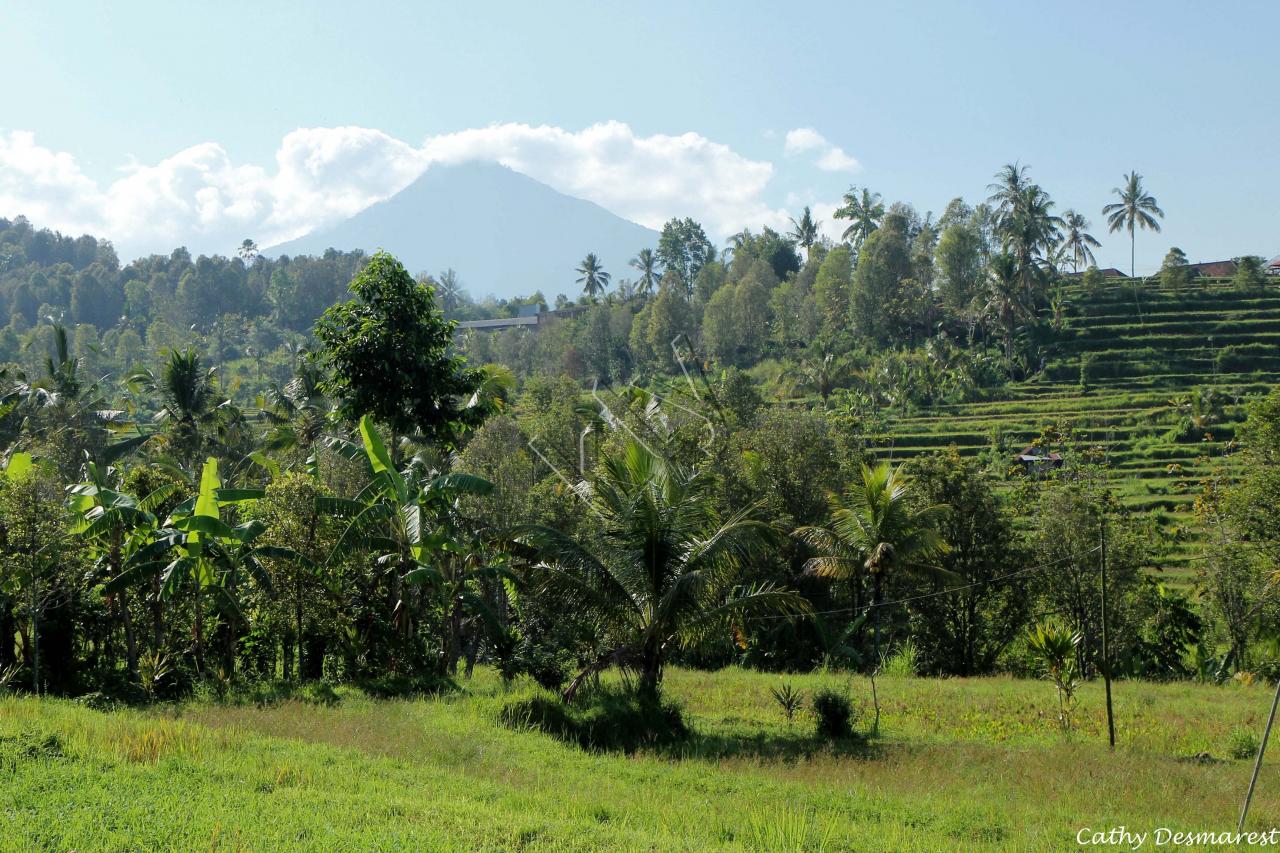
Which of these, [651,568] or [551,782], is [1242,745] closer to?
[651,568]

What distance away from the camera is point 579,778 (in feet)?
35.9

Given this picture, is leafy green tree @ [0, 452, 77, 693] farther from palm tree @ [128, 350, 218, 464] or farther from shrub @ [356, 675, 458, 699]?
palm tree @ [128, 350, 218, 464]

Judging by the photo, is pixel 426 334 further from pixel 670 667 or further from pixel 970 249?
pixel 970 249

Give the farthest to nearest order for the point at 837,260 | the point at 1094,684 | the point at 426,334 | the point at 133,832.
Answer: the point at 837,260
the point at 1094,684
the point at 426,334
the point at 133,832

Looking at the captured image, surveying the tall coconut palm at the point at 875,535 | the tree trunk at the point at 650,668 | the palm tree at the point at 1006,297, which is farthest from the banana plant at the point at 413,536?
the palm tree at the point at 1006,297

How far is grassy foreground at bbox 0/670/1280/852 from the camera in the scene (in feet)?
25.8

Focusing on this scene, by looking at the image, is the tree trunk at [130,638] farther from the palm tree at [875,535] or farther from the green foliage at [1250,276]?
the green foliage at [1250,276]

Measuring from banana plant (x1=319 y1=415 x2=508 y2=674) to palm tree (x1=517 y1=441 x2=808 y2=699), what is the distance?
5.73 ft

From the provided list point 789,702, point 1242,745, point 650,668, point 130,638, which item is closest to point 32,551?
point 130,638

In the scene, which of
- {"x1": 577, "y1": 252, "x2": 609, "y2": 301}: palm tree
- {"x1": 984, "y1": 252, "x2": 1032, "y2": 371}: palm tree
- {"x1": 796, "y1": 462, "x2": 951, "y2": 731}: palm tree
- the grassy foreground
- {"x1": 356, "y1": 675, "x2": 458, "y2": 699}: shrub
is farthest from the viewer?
{"x1": 577, "y1": 252, "x2": 609, "y2": 301}: palm tree

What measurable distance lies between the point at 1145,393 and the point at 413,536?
5038cm

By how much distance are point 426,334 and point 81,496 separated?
6468 mm

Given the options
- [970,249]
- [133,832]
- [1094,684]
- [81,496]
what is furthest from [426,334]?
[970,249]

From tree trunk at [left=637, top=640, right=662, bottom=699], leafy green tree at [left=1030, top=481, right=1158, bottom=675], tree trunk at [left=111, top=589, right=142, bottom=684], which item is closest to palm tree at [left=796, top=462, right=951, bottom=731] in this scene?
leafy green tree at [left=1030, top=481, right=1158, bottom=675]
